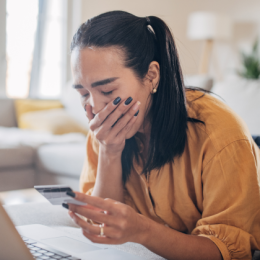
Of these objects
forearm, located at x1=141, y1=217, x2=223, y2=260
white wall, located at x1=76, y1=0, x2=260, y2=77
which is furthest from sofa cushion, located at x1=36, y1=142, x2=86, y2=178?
white wall, located at x1=76, y1=0, x2=260, y2=77

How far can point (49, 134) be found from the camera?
2.53 meters

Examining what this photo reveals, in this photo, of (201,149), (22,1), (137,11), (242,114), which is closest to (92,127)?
(201,149)

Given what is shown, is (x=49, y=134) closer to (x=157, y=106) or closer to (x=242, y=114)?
(x=242, y=114)

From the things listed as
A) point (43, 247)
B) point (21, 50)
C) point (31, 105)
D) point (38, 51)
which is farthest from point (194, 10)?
point (43, 247)

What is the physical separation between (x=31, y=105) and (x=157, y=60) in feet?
7.44

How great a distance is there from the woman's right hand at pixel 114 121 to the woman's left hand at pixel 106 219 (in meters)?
0.32

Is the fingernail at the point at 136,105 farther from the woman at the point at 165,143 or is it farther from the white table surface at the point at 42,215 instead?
the white table surface at the point at 42,215

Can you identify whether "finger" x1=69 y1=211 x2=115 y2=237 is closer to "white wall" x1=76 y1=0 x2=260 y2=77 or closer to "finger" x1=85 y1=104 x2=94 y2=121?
"finger" x1=85 y1=104 x2=94 y2=121

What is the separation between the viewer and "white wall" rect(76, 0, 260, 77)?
157 inches

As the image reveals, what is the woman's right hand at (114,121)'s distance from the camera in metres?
0.81

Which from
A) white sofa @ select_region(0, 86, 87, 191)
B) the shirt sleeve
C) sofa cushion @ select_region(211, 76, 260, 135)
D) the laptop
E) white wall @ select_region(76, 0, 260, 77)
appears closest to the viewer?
the laptop

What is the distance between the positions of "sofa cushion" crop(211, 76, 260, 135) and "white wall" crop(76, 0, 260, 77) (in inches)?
96.5

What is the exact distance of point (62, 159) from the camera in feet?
6.01

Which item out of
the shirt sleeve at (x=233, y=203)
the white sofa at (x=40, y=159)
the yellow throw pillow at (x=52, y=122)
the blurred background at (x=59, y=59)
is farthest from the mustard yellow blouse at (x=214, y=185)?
the yellow throw pillow at (x=52, y=122)
